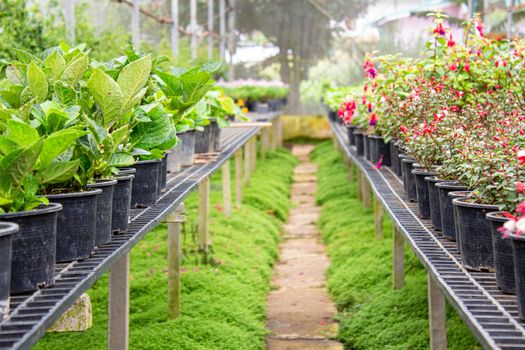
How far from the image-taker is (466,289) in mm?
2449

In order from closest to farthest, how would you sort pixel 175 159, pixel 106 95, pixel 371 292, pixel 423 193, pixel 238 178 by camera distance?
1. pixel 106 95
2. pixel 423 193
3. pixel 175 159
4. pixel 371 292
5. pixel 238 178

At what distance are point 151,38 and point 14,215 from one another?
8342 mm

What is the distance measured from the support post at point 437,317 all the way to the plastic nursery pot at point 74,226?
61.8 inches

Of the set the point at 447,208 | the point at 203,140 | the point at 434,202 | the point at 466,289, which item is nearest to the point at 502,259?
the point at 466,289

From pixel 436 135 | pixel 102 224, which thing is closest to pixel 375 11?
pixel 436 135

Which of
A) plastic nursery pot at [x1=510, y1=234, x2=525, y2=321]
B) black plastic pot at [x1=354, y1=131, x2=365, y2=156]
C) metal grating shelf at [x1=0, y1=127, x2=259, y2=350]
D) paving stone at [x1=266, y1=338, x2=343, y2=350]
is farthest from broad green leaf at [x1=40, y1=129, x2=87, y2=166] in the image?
black plastic pot at [x1=354, y1=131, x2=365, y2=156]

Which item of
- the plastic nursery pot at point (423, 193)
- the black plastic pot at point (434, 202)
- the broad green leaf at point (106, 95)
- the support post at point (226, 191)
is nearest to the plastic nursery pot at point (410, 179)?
the plastic nursery pot at point (423, 193)

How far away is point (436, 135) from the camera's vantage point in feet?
12.8

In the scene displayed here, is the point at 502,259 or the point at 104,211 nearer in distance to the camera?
the point at 502,259

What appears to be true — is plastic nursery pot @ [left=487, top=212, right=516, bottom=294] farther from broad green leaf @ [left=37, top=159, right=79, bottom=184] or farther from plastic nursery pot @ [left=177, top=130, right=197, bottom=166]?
plastic nursery pot @ [left=177, top=130, right=197, bottom=166]

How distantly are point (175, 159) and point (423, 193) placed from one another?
1.65 m

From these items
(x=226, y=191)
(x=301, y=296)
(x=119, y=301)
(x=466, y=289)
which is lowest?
(x=301, y=296)

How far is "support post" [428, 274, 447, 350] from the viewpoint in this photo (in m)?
3.59

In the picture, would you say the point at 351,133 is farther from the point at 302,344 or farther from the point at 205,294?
the point at 302,344
